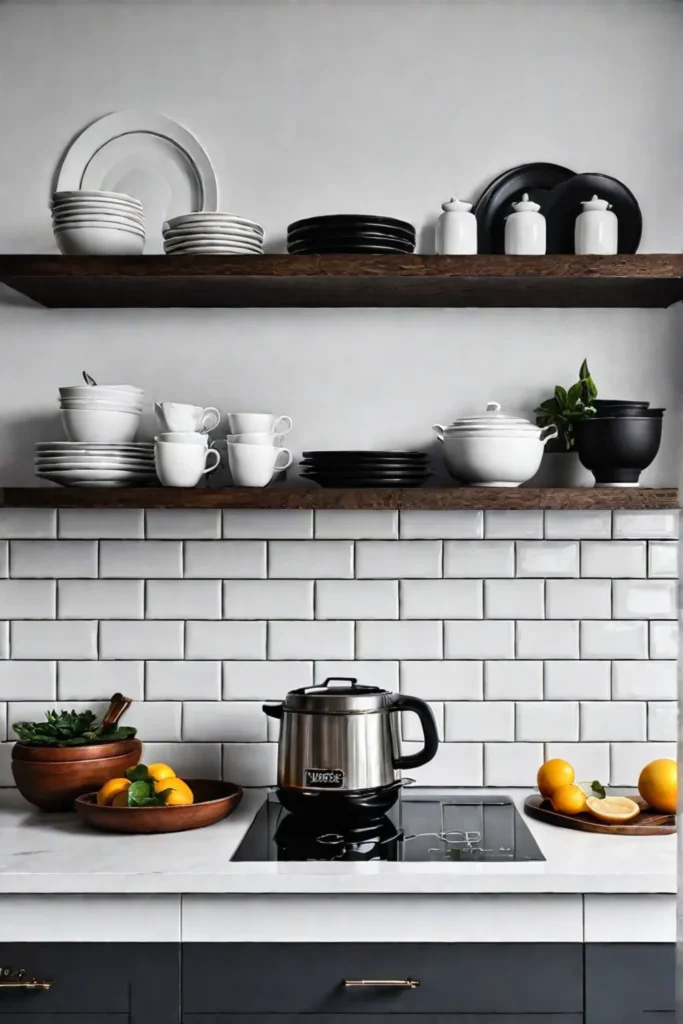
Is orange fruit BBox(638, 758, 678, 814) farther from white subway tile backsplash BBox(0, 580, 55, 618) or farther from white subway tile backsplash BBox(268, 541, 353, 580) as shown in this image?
white subway tile backsplash BBox(0, 580, 55, 618)

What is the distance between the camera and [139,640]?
2.29 m

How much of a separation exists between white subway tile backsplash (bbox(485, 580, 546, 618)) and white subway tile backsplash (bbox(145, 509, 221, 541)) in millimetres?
634

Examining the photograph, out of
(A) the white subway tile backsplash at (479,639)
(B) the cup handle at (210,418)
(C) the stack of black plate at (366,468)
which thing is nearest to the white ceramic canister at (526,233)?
(C) the stack of black plate at (366,468)

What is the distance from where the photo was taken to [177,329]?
91.3 inches

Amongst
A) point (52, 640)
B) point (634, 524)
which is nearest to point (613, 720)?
point (634, 524)

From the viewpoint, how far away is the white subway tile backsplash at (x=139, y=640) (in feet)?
7.50

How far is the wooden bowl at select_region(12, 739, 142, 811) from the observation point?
2.03m

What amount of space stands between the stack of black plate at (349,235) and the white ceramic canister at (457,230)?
0.42 ft

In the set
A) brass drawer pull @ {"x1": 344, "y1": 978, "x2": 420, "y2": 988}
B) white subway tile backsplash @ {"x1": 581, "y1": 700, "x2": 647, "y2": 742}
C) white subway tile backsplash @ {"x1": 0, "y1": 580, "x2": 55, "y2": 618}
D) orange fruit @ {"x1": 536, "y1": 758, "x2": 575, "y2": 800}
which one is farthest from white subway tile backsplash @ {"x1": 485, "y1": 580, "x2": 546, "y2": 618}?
white subway tile backsplash @ {"x1": 0, "y1": 580, "x2": 55, "y2": 618}

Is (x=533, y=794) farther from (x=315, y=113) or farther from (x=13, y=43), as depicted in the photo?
(x=13, y=43)

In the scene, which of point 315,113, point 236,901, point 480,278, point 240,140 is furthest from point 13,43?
point 236,901

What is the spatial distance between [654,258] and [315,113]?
867 mm

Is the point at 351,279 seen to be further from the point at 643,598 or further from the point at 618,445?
the point at 643,598

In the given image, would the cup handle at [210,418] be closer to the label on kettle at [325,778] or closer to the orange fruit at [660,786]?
the label on kettle at [325,778]
